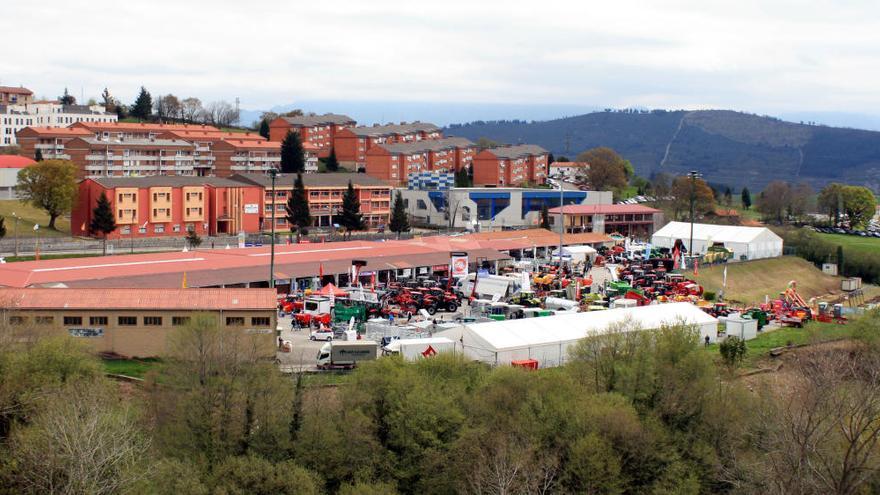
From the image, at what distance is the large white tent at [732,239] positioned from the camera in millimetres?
42750

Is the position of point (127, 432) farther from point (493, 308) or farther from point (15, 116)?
point (15, 116)

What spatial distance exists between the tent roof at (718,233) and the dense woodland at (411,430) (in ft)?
88.6

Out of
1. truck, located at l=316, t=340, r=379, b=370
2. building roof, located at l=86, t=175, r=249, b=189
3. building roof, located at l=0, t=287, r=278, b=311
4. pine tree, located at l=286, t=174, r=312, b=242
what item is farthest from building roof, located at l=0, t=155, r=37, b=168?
truck, located at l=316, t=340, r=379, b=370

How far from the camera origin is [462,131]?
190 m

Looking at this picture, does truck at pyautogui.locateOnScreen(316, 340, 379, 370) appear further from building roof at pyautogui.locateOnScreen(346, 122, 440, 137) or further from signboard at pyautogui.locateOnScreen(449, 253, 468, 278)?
building roof at pyautogui.locateOnScreen(346, 122, 440, 137)

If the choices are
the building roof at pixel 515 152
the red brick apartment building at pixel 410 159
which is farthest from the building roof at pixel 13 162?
the building roof at pixel 515 152

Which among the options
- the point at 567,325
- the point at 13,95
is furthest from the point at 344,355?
the point at 13,95

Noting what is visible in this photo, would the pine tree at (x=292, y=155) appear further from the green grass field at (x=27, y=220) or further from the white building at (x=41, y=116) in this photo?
the white building at (x=41, y=116)

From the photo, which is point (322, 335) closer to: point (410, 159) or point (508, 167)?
point (410, 159)

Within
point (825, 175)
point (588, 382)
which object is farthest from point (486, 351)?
point (825, 175)

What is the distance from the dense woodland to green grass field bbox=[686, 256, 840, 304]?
20111mm

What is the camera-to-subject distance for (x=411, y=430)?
48.9 feet

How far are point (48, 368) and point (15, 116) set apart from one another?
55.2 metres

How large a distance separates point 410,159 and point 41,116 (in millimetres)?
26731
